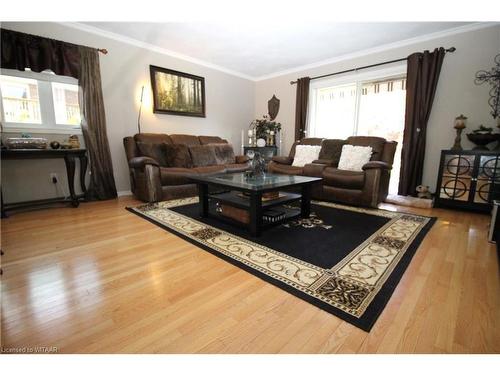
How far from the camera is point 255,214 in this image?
1967mm

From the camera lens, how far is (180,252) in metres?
1.76

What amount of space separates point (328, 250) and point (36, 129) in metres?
3.67

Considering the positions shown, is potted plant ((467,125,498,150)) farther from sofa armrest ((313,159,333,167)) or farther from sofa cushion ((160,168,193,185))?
sofa cushion ((160,168,193,185))

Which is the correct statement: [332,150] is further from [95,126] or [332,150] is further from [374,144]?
[95,126]

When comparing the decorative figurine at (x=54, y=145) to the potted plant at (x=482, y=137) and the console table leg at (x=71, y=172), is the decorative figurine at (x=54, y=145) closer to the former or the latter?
the console table leg at (x=71, y=172)

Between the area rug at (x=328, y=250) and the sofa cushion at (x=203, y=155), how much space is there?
1169 mm

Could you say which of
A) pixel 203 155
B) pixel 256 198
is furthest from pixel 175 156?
pixel 256 198

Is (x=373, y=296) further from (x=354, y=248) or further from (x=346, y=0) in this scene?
(x=346, y=0)

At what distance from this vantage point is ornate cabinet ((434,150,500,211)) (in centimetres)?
266

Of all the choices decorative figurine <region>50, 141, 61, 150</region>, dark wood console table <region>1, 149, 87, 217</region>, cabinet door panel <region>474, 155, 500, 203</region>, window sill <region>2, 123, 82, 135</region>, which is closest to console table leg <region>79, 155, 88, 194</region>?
dark wood console table <region>1, 149, 87, 217</region>

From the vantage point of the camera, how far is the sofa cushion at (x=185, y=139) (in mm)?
3932

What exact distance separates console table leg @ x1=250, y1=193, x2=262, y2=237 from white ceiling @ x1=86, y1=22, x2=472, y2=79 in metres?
2.35

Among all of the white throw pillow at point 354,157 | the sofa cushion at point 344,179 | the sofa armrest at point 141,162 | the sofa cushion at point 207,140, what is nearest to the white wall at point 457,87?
the white throw pillow at point 354,157

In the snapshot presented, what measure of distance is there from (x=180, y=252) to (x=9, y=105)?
Result: 9.58 ft
